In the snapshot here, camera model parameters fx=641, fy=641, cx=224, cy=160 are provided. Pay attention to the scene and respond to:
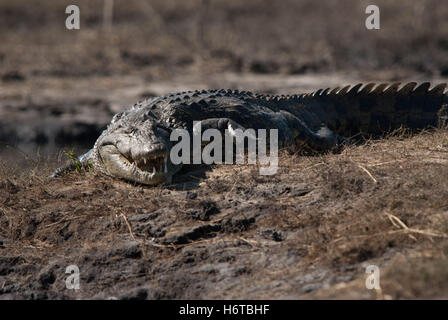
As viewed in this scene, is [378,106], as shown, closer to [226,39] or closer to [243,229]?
[243,229]

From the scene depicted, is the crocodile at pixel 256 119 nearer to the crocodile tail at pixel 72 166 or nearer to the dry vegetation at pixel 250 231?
the crocodile tail at pixel 72 166

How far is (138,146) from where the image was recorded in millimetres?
5863

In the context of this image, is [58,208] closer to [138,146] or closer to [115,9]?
[138,146]

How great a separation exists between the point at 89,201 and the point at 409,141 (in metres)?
3.12

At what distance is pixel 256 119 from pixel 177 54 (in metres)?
9.58

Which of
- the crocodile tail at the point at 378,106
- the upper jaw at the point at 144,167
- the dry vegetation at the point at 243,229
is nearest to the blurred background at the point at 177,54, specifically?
the dry vegetation at the point at 243,229

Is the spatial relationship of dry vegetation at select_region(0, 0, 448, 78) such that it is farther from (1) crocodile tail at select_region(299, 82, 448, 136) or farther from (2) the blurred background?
(1) crocodile tail at select_region(299, 82, 448, 136)

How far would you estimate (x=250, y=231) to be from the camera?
485cm

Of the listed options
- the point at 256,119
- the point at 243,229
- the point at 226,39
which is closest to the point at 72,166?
the point at 256,119

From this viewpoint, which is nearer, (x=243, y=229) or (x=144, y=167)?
(x=243, y=229)

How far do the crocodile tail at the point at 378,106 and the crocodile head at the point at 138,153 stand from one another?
2.34 m

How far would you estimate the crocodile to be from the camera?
5.93 meters

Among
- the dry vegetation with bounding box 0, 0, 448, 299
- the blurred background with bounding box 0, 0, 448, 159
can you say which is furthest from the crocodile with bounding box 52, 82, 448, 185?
the blurred background with bounding box 0, 0, 448, 159

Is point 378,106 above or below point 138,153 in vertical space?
above
